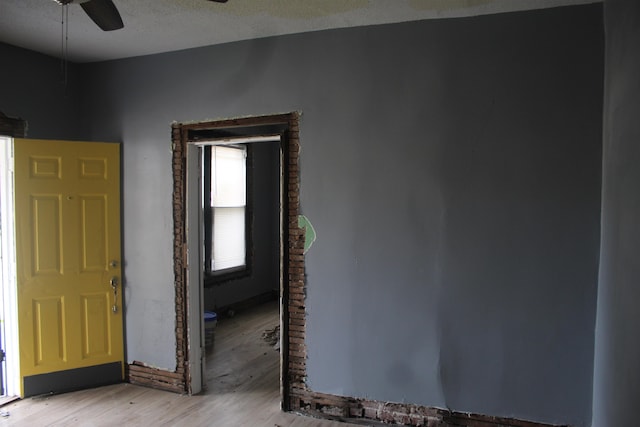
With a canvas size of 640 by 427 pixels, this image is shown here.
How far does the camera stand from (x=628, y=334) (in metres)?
1.80

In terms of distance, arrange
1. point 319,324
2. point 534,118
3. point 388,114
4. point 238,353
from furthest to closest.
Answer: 1. point 238,353
2. point 319,324
3. point 388,114
4. point 534,118

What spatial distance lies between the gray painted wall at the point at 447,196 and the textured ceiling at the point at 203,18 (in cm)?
11

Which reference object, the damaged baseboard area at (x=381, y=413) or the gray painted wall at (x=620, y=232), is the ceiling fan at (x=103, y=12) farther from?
the damaged baseboard area at (x=381, y=413)

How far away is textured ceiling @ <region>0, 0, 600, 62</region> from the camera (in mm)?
2534

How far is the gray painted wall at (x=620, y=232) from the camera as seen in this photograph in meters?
1.74

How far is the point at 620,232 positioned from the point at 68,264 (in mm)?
3801

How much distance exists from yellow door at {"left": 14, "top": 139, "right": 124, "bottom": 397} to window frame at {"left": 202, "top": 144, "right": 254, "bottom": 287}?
1539mm

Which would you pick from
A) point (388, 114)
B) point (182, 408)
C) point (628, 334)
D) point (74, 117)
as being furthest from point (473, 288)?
point (74, 117)

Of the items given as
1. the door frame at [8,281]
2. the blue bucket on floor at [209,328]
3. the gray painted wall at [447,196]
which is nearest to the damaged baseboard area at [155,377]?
the door frame at [8,281]

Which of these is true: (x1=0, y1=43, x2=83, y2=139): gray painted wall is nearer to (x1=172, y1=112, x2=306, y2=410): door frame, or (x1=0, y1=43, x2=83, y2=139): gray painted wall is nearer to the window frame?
(x1=172, y1=112, x2=306, y2=410): door frame

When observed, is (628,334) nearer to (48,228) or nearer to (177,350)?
(177,350)

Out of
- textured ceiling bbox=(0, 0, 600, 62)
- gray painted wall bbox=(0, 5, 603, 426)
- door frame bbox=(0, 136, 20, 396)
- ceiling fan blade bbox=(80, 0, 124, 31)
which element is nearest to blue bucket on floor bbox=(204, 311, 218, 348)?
door frame bbox=(0, 136, 20, 396)

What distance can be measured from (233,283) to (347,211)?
11.1ft

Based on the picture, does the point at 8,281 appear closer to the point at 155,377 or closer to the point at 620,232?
the point at 155,377
